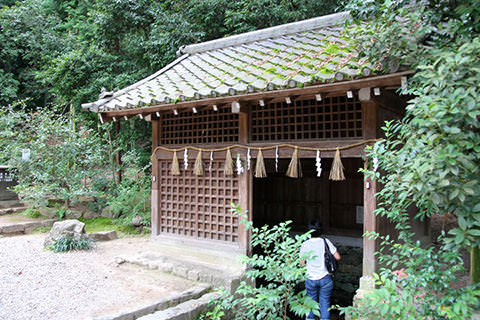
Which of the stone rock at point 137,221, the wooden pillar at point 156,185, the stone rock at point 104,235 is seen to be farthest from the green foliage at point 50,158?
the wooden pillar at point 156,185

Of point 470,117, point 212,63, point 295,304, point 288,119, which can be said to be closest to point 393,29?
point 470,117

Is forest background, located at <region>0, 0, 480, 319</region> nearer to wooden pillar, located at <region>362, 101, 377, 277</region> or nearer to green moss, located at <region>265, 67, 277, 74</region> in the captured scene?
wooden pillar, located at <region>362, 101, 377, 277</region>

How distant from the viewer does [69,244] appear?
26.7 feet

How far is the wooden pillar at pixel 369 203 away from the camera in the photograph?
5426 mm

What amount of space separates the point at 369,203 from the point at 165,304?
3.74m

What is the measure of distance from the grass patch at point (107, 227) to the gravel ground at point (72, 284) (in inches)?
91.8

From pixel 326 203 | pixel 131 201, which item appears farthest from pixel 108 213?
pixel 326 203

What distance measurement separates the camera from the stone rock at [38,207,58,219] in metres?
11.4

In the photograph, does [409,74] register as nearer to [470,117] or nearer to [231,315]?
[470,117]

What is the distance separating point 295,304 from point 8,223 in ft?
34.4

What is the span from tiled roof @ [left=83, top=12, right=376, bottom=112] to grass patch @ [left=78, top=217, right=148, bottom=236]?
4.84 meters

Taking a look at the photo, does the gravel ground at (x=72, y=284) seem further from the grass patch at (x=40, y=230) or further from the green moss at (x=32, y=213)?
the green moss at (x=32, y=213)

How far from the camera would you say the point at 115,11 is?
13781 millimetres

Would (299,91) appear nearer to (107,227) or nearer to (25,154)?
(107,227)
